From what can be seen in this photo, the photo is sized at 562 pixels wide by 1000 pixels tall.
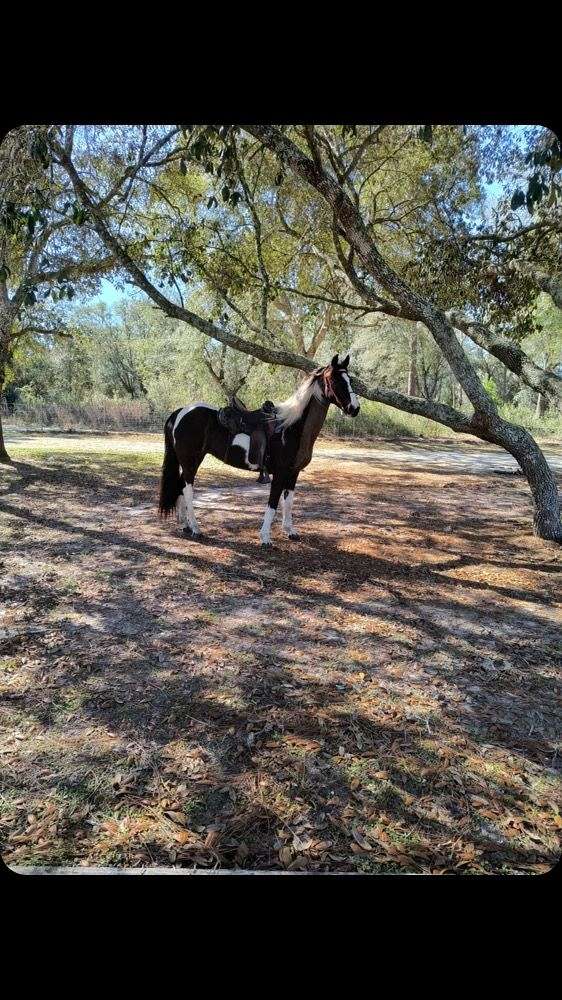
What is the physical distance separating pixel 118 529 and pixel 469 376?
14.6 ft

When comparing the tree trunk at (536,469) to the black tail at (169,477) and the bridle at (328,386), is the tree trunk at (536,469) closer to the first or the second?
the bridle at (328,386)

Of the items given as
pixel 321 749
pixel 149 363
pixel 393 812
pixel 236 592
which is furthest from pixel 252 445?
pixel 149 363

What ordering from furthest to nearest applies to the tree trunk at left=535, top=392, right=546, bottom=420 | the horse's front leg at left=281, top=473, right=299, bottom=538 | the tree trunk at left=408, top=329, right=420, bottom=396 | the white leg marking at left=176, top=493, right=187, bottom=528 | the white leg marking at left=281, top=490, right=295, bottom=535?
the tree trunk at left=535, top=392, right=546, bottom=420, the tree trunk at left=408, top=329, right=420, bottom=396, the white leg marking at left=176, top=493, right=187, bottom=528, the white leg marking at left=281, top=490, right=295, bottom=535, the horse's front leg at left=281, top=473, right=299, bottom=538

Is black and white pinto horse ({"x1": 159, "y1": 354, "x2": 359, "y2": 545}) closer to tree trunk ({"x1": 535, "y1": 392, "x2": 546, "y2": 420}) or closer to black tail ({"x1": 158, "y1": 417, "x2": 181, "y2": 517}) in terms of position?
black tail ({"x1": 158, "y1": 417, "x2": 181, "y2": 517})

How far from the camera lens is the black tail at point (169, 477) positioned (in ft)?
16.6

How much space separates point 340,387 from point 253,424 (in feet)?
3.32

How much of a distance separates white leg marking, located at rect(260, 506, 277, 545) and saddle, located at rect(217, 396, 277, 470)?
575 millimetres

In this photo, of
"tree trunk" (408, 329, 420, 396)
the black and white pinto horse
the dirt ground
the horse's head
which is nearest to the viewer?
the dirt ground

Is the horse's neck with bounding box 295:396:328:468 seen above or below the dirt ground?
above

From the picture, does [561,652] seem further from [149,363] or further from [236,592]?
[149,363]

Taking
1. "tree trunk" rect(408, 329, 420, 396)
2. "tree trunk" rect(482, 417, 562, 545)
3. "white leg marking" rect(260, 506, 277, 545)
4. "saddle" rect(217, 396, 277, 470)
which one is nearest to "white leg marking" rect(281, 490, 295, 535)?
"white leg marking" rect(260, 506, 277, 545)

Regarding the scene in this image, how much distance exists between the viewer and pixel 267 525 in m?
4.98

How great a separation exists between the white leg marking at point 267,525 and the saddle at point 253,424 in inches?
22.6

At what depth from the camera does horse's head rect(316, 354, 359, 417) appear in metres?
4.20
